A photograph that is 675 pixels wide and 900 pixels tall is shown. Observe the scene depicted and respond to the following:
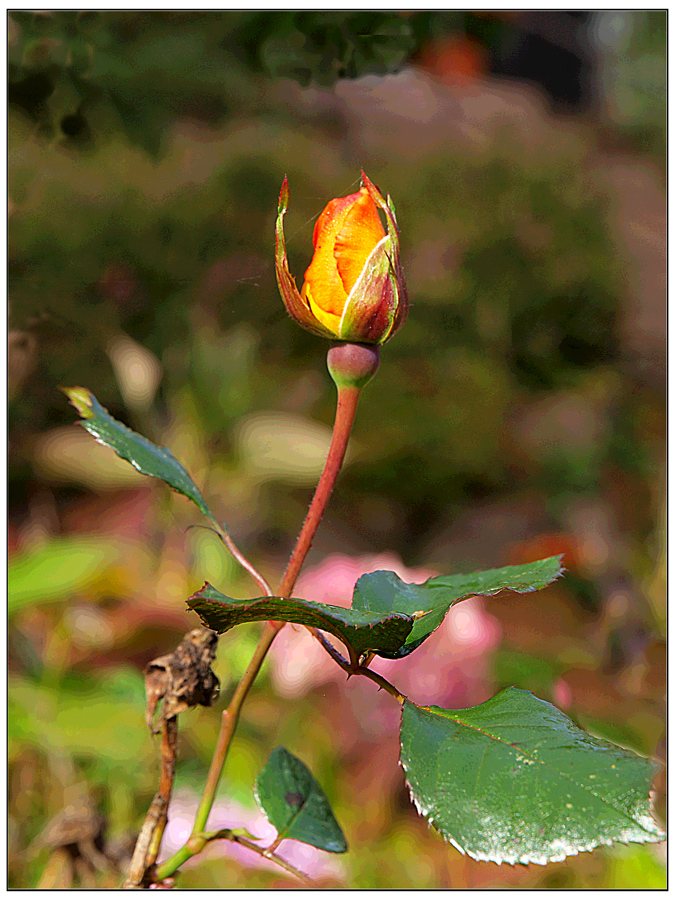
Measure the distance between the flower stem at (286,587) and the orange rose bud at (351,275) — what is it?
2cm

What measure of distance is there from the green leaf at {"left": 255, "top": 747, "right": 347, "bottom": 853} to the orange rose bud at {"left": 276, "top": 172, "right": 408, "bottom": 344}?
0.61ft

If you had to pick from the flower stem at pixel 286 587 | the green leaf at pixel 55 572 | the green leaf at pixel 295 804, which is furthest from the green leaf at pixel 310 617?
the green leaf at pixel 55 572

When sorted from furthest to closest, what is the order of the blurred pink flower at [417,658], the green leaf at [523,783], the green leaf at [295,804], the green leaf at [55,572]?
the green leaf at [55,572]
the blurred pink flower at [417,658]
the green leaf at [295,804]
the green leaf at [523,783]

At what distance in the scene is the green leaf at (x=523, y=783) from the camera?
0.16 metres

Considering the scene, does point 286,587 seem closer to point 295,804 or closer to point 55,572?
point 295,804

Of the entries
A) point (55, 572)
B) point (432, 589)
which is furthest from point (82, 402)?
point (55, 572)

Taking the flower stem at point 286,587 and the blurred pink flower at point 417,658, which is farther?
the blurred pink flower at point 417,658

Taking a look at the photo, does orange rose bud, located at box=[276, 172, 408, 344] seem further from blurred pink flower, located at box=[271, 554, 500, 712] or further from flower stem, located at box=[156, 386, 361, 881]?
blurred pink flower, located at box=[271, 554, 500, 712]

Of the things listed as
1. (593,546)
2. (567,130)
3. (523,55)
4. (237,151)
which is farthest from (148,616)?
(523,55)

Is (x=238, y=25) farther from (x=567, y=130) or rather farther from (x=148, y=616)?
(x=567, y=130)

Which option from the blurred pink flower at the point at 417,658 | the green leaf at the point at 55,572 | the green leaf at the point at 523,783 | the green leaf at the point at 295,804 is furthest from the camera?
the green leaf at the point at 55,572

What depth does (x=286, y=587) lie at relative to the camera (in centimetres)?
20

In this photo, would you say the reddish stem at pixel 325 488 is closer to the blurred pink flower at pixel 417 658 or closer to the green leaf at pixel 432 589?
the green leaf at pixel 432 589

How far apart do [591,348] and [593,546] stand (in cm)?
57
